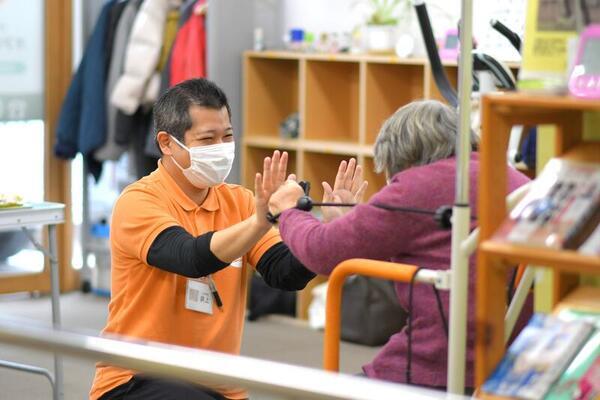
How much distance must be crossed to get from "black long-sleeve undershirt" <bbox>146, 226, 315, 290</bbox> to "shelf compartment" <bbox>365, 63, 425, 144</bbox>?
244 cm

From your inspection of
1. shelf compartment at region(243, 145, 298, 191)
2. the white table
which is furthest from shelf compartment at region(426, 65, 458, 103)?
the white table

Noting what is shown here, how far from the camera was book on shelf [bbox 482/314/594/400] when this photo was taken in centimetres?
184

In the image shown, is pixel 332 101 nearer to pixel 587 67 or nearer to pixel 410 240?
pixel 410 240

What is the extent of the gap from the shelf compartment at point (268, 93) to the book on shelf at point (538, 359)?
366 centimetres

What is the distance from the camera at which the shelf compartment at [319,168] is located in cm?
539

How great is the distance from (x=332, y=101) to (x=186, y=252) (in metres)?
3.03

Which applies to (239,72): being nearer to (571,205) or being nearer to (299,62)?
(299,62)

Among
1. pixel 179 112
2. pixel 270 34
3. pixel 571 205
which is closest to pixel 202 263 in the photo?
pixel 179 112

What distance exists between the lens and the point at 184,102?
277 centimetres

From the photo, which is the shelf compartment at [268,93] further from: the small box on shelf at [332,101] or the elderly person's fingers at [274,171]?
the elderly person's fingers at [274,171]

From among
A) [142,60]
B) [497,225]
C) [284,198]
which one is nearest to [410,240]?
[284,198]

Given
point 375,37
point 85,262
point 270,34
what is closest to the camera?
point 375,37

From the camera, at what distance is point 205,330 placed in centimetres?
271

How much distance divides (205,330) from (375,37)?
9.07 feet
